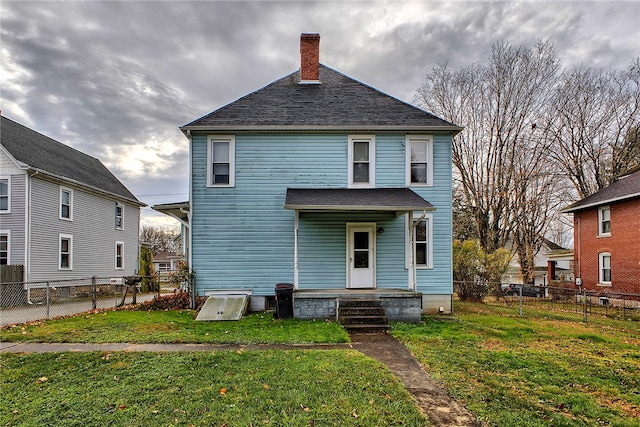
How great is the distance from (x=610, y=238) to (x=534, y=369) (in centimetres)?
1624

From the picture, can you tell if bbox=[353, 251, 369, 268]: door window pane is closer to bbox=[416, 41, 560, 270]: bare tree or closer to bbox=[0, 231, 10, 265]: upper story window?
bbox=[416, 41, 560, 270]: bare tree

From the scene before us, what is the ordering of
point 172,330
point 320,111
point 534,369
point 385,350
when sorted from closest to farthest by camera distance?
1. point 534,369
2. point 385,350
3. point 172,330
4. point 320,111

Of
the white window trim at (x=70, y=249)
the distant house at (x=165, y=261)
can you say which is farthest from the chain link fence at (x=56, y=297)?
the distant house at (x=165, y=261)

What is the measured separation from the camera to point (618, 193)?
53.1ft

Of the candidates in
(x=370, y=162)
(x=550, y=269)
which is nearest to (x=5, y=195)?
(x=370, y=162)

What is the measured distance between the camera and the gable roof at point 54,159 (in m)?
14.1

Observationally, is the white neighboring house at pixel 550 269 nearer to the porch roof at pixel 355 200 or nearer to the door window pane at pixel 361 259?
the door window pane at pixel 361 259

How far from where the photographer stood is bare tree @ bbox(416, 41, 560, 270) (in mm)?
20766

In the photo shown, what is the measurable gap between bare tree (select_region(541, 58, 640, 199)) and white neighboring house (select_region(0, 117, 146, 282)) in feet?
91.2

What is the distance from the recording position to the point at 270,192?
10789mm

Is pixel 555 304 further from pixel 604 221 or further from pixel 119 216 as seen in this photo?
pixel 119 216

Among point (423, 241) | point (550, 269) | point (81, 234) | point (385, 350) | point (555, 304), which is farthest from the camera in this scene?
point (550, 269)

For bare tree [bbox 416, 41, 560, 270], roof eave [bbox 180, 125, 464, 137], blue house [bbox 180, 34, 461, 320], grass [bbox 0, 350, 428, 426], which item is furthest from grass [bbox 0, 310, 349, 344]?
bare tree [bbox 416, 41, 560, 270]

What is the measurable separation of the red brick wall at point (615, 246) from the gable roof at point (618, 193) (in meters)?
0.45
